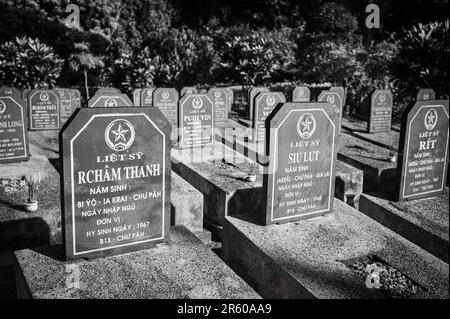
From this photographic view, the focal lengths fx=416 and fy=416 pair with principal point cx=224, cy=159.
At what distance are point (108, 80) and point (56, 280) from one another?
19377mm

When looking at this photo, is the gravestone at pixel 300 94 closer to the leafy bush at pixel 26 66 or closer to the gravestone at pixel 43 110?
the gravestone at pixel 43 110

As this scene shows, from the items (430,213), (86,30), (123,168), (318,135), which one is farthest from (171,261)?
(86,30)

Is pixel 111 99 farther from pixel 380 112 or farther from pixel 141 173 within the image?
pixel 380 112

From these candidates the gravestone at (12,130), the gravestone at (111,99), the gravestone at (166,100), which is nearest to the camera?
the gravestone at (12,130)

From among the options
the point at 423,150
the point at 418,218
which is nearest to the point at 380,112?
the point at 423,150

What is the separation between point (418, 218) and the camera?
4711 millimetres

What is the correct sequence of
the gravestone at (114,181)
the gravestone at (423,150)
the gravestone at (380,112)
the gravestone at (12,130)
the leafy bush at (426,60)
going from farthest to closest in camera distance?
the leafy bush at (426,60) < the gravestone at (380,112) < the gravestone at (12,130) < the gravestone at (423,150) < the gravestone at (114,181)

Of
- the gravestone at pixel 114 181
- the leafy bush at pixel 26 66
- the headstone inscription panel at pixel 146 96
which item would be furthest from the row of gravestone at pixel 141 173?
the leafy bush at pixel 26 66

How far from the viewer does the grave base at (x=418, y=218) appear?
4297mm

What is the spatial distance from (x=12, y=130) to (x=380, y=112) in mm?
9227

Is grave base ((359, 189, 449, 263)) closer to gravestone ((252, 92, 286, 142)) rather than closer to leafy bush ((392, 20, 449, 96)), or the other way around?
gravestone ((252, 92, 286, 142))

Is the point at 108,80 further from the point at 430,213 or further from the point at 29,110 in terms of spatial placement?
the point at 430,213

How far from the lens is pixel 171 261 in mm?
3531

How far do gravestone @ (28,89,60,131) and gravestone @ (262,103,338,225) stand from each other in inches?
334
